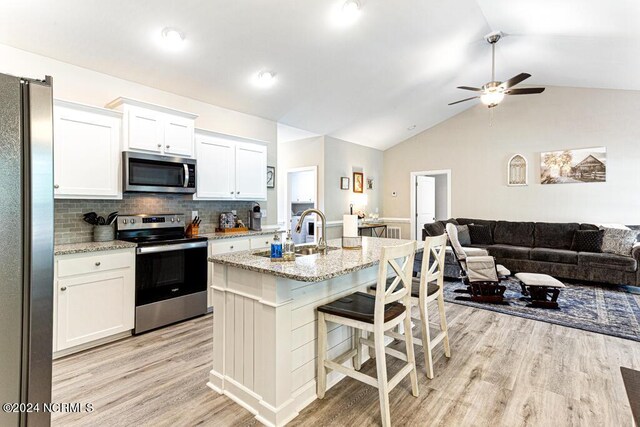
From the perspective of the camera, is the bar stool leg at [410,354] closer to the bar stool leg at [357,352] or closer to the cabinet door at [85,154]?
the bar stool leg at [357,352]

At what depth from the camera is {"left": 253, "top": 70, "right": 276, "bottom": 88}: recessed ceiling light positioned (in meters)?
3.89

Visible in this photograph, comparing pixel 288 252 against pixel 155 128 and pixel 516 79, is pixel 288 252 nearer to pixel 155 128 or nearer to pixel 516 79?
pixel 155 128

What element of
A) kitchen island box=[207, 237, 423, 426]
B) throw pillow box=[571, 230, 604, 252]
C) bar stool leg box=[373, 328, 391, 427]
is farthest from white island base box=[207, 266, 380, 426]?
throw pillow box=[571, 230, 604, 252]

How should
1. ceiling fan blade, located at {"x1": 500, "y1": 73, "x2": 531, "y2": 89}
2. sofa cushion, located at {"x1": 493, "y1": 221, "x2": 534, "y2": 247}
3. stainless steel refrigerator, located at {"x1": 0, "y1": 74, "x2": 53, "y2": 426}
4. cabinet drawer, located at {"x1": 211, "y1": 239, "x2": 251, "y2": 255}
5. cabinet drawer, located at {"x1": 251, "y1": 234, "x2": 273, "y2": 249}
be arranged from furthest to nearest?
1. sofa cushion, located at {"x1": 493, "y1": 221, "x2": 534, "y2": 247}
2. cabinet drawer, located at {"x1": 251, "y1": 234, "x2": 273, "y2": 249}
3. ceiling fan blade, located at {"x1": 500, "y1": 73, "x2": 531, "y2": 89}
4. cabinet drawer, located at {"x1": 211, "y1": 239, "x2": 251, "y2": 255}
5. stainless steel refrigerator, located at {"x1": 0, "y1": 74, "x2": 53, "y2": 426}

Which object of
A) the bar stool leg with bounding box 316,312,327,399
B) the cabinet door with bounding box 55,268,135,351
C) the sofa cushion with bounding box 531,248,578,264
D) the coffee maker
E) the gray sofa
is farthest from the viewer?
the sofa cushion with bounding box 531,248,578,264

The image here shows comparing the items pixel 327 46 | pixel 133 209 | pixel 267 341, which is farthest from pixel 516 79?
pixel 133 209

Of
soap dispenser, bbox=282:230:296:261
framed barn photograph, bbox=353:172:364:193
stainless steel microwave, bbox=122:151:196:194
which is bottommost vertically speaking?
soap dispenser, bbox=282:230:296:261

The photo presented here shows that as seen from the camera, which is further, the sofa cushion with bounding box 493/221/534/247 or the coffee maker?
the sofa cushion with bounding box 493/221/534/247

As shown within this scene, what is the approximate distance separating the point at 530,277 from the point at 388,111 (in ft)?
11.7

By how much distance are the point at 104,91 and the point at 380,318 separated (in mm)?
3414

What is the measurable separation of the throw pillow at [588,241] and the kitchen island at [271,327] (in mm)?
4755

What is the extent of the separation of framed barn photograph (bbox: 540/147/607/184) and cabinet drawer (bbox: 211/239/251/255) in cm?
563

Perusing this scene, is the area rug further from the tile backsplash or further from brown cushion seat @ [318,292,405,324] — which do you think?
the tile backsplash

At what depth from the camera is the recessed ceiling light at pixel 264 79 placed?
389 centimetres
